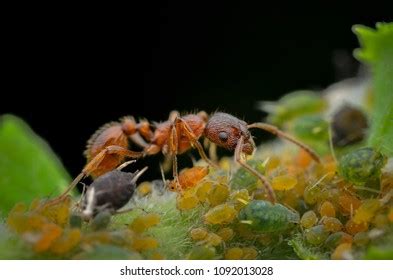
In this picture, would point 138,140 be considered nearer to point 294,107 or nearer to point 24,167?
point 24,167

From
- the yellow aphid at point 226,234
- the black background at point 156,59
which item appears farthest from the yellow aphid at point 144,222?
the black background at point 156,59

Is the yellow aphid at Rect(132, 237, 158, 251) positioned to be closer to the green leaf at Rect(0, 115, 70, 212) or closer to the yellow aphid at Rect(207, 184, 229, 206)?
the yellow aphid at Rect(207, 184, 229, 206)

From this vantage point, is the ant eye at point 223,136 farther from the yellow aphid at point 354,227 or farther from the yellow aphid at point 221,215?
the yellow aphid at point 354,227

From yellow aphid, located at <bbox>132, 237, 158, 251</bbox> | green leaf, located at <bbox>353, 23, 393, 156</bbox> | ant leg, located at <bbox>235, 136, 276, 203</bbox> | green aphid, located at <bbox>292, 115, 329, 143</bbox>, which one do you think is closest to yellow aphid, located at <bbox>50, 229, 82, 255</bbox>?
yellow aphid, located at <bbox>132, 237, 158, 251</bbox>

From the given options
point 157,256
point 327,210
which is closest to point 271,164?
point 327,210

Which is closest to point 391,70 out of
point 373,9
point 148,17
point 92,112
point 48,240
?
point 48,240
